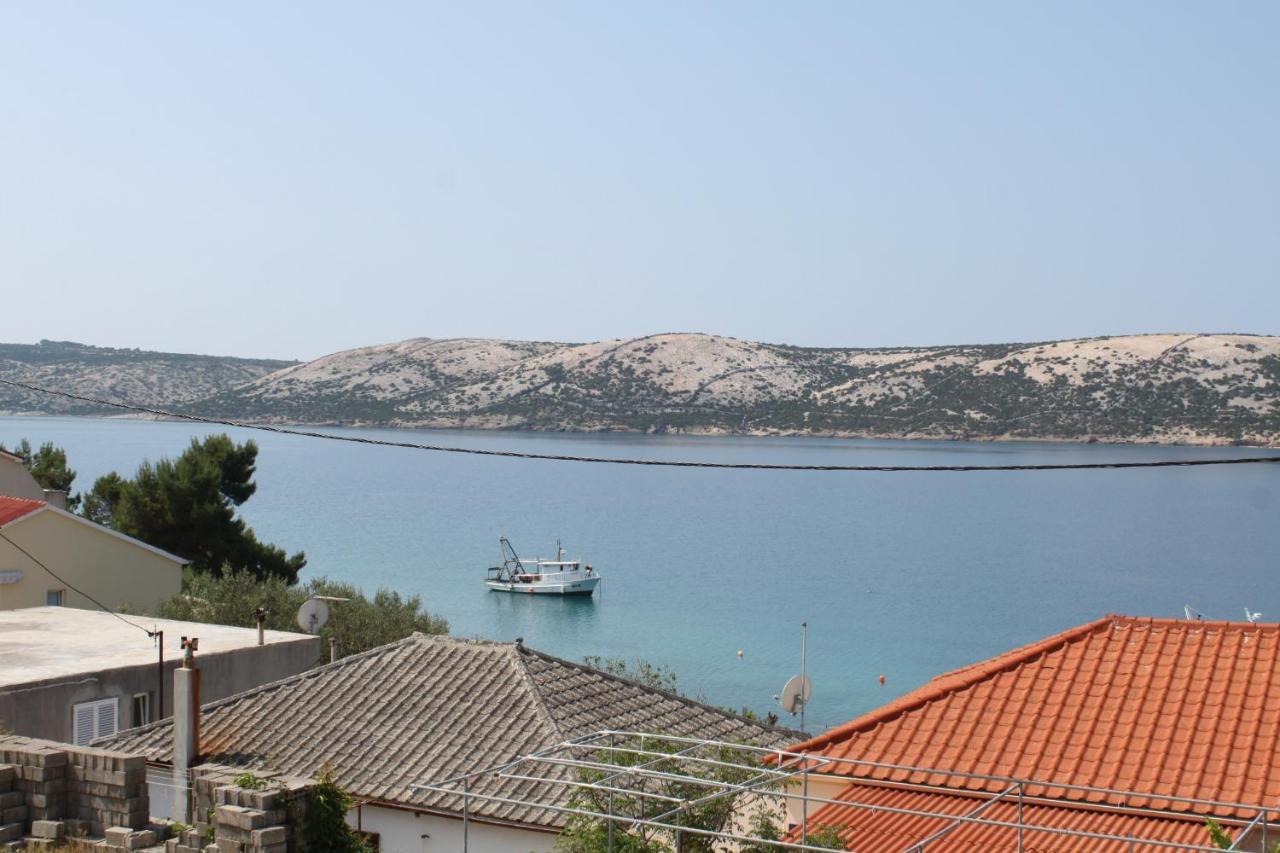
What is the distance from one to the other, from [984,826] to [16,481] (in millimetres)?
37224

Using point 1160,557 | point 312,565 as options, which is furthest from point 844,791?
point 1160,557

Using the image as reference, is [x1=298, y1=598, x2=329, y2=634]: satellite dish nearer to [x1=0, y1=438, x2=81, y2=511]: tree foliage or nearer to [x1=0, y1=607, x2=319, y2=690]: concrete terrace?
[x1=0, y1=607, x2=319, y2=690]: concrete terrace

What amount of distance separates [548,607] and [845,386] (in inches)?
4947

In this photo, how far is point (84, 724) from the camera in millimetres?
19906

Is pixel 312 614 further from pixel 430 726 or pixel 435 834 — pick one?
pixel 435 834

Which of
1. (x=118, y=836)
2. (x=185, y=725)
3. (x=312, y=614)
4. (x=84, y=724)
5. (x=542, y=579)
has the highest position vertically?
(x=118, y=836)

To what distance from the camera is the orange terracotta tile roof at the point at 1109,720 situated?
1226cm

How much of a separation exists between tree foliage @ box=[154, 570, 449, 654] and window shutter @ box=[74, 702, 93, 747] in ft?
46.1

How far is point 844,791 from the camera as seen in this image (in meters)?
13.2

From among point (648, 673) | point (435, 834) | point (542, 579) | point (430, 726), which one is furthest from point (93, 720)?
point (542, 579)

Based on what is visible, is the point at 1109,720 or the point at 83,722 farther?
the point at 83,722

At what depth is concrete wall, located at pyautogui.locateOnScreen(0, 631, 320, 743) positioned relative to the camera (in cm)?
1900

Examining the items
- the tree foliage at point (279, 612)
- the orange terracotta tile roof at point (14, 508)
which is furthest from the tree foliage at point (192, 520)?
the orange terracotta tile roof at point (14, 508)

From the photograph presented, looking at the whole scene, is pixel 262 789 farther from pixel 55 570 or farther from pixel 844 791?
pixel 55 570
